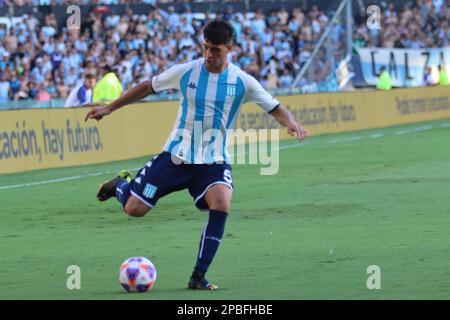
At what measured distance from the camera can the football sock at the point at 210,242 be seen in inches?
388

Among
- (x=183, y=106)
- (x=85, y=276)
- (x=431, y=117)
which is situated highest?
(x=183, y=106)

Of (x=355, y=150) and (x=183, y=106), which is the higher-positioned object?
(x=183, y=106)

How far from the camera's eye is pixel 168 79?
10391mm

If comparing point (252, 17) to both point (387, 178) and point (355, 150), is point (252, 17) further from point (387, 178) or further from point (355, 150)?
point (387, 178)

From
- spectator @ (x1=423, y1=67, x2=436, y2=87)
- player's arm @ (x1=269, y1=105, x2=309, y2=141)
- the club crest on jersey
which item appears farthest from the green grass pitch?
spectator @ (x1=423, y1=67, x2=436, y2=87)

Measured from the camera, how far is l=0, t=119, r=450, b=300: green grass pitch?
9.94 m

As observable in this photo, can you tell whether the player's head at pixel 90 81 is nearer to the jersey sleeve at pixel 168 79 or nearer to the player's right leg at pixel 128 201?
the player's right leg at pixel 128 201

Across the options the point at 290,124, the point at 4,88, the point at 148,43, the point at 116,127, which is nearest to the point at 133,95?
the point at 290,124

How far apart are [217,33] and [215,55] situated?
25 cm

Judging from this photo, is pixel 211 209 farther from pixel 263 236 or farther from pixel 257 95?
pixel 263 236

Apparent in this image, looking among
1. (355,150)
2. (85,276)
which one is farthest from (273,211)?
(355,150)

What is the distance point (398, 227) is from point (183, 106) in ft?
14.2

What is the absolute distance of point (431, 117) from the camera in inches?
1719

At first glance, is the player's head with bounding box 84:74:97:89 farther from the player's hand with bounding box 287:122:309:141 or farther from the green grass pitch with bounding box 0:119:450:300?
the player's hand with bounding box 287:122:309:141
